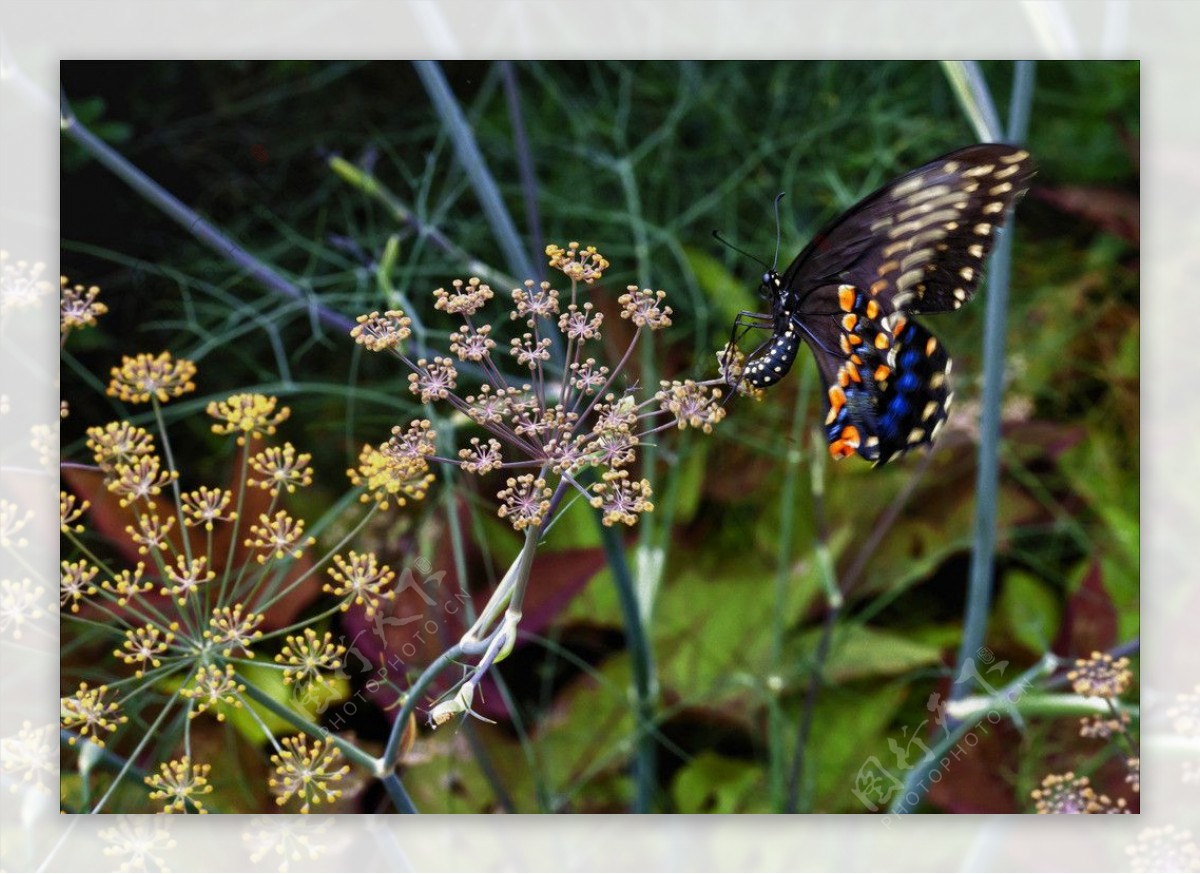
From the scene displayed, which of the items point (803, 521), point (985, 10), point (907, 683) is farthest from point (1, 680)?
point (985, 10)

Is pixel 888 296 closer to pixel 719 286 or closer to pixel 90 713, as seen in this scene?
pixel 719 286

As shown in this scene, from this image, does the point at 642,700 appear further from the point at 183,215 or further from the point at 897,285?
the point at 183,215

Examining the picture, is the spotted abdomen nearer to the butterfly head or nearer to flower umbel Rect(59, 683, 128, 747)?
the butterfly head

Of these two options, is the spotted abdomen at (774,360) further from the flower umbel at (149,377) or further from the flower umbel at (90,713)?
the flower umbel at (90,713)

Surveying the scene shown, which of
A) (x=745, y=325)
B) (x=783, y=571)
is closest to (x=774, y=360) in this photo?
(x=745, y=325)

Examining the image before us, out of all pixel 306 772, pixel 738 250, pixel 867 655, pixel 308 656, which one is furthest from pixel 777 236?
pixel 306 772

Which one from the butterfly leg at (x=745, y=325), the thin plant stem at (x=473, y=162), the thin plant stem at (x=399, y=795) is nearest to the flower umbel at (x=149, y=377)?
the thin plant stem at (x=473, y=162)

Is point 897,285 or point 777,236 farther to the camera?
point 777,236

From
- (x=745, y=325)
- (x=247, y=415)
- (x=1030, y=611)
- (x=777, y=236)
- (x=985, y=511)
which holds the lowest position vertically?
(x=1030, y=611)

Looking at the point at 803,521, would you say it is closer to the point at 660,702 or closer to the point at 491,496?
the point at 660,702

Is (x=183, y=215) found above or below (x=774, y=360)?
above
